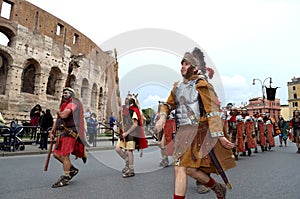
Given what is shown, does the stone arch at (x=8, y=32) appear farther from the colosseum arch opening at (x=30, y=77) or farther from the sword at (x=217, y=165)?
the sword at (x=217, y=165)

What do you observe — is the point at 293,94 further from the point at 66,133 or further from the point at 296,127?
the point at 66,133

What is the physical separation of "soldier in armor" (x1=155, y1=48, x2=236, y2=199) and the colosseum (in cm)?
1404

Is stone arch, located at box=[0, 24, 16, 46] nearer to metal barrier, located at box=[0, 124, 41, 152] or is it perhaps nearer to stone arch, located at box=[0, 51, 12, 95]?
stone arch, located at box=[0, 51, 12, 95]

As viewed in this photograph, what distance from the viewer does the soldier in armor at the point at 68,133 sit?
13.6 feet

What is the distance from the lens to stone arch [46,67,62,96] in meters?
25.0

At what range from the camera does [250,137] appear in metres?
9.16

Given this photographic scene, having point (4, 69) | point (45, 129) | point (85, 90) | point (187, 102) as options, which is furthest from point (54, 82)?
point (187, 102)

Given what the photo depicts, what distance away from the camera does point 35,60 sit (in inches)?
873

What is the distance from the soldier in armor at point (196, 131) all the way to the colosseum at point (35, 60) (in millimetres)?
14038

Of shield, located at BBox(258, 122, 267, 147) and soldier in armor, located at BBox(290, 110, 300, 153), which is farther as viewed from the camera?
shield, located at BBox(258, 122, 267, 147)

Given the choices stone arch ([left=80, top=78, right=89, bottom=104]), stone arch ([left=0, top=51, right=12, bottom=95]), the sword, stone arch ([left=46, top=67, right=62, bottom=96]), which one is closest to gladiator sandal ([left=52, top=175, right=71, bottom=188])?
the sword

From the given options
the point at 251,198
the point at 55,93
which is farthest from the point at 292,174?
the point at 55,93

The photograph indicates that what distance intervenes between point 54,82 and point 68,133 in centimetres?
2298

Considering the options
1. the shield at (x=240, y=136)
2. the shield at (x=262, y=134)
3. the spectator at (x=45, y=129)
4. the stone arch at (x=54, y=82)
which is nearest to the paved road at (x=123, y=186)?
the shield at (x=240, y=136)
